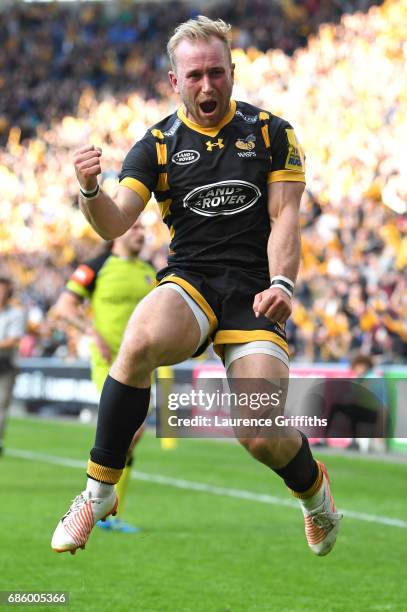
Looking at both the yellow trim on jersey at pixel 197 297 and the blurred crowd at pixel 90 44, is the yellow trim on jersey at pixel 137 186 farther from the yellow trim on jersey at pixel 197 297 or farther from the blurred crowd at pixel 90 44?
the blurred crowd at pixel 90 44

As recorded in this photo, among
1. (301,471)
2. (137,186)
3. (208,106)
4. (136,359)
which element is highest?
(208,106)

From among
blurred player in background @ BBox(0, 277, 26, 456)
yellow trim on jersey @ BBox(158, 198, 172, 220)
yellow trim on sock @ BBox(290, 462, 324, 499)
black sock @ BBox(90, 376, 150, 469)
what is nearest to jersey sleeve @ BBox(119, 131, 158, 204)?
yellow trim on jersey @ BBox(158, 198, 172, 220)

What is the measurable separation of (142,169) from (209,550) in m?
3.82

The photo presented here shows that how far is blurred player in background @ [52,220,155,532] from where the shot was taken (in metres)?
9.80

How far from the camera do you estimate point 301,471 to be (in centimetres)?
558

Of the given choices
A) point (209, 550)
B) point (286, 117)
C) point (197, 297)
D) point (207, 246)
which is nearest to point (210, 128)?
point (207, 246)

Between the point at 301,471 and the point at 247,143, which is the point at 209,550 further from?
the point at 247,143

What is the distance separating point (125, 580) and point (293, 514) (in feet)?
11.7

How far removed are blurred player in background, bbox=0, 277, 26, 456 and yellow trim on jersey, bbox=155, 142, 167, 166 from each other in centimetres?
997

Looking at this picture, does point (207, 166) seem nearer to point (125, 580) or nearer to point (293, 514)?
point (125, 580)

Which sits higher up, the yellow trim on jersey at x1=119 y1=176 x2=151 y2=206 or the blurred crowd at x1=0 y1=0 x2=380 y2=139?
the blurred crowd at x1=0 y1=0 x2=380 y2=139

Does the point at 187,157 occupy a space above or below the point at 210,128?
below

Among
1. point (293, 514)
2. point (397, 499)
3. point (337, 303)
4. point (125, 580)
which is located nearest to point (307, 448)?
point (125, 580)

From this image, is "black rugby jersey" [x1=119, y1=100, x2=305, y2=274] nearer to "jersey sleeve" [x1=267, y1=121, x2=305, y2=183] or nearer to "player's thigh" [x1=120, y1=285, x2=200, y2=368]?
"jersey sleeve" [x1=267, y1=121, x2=305, y2=183]
